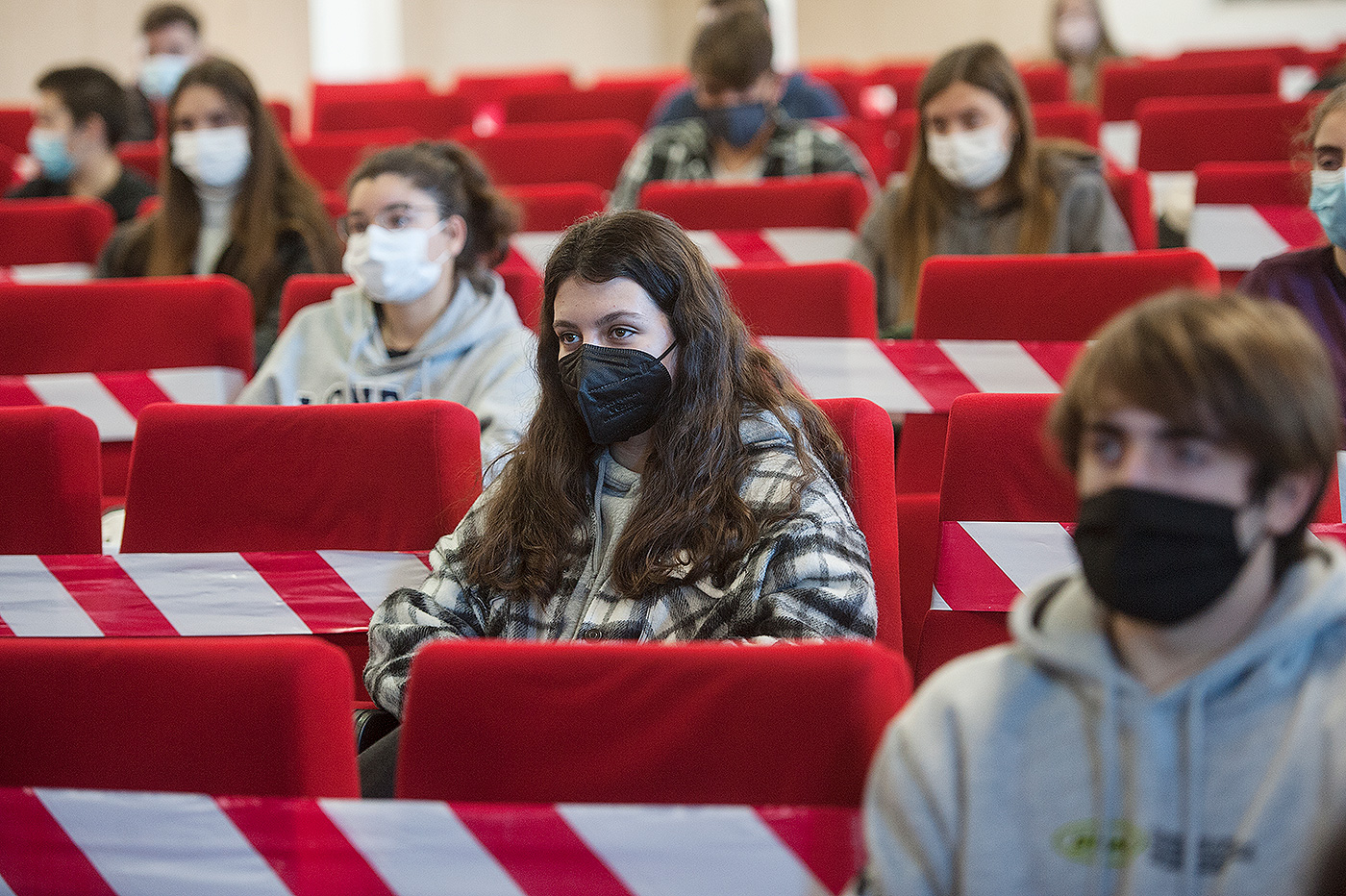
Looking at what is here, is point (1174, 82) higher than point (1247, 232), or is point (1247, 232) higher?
point (1174, 82)

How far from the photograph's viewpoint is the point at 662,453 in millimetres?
1913

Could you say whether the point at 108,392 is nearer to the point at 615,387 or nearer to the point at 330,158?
the point at 615,387

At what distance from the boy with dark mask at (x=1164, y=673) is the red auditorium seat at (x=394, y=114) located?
18.5 ft

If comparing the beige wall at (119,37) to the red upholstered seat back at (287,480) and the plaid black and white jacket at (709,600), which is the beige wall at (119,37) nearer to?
the red upholstered seat back at (287,480)

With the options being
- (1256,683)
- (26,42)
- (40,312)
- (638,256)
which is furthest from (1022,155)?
(26,42)

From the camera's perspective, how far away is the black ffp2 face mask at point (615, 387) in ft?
6.25

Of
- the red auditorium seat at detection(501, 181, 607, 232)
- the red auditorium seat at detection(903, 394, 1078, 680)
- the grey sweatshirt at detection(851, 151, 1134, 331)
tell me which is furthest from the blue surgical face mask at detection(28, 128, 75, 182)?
the red auditorium seat at detection(903, 394, 1078, 680)

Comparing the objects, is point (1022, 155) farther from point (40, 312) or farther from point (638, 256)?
point (40, 312)

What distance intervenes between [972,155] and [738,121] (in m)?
1.05

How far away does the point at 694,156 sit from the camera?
14.5 ft

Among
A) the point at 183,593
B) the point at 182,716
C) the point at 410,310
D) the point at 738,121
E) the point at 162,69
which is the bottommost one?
the point at 183,593

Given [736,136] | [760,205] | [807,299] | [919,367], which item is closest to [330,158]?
[736,136]

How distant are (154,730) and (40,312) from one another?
1.92 metres

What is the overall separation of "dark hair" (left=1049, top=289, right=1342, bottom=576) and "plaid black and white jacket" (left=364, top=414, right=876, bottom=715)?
679 millimetres
